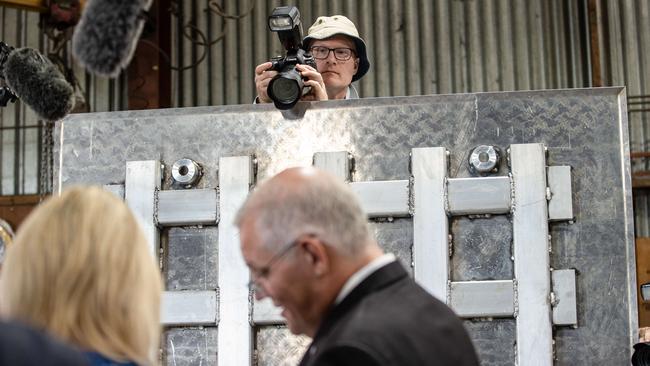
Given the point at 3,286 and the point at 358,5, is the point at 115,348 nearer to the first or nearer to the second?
the point at 3,286

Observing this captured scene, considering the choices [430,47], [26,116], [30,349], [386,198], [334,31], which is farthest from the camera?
[26,116]

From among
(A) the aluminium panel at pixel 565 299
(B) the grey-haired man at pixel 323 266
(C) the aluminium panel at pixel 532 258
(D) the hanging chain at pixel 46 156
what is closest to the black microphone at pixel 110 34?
(B) the grey-haired man at pixel 323 266

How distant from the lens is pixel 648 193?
10.2m

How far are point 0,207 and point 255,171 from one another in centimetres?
664

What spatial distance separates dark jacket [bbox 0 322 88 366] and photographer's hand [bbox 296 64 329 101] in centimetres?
317

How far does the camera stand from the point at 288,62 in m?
4.47

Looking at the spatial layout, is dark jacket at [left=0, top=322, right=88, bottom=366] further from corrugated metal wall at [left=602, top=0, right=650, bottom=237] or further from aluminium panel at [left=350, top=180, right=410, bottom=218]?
corrugated metal wall at [left=602, top=0, right=650, bottom=237]

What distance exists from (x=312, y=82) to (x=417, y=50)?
6079mm

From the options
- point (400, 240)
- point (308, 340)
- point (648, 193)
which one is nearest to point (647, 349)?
point (400, 240)

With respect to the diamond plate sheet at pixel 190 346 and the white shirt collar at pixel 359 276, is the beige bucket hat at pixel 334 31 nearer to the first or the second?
the diamond plate sheet at pixel 190 346

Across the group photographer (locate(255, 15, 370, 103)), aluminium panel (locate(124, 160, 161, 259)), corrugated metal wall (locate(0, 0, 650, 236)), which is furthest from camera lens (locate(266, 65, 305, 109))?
corrugated metal wall (locate(0, 0, 650, 236))

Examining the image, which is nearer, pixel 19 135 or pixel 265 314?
pixel 265 314

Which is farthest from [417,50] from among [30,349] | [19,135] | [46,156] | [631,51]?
[30,349]

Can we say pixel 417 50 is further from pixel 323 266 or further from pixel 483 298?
pixel 323 266
